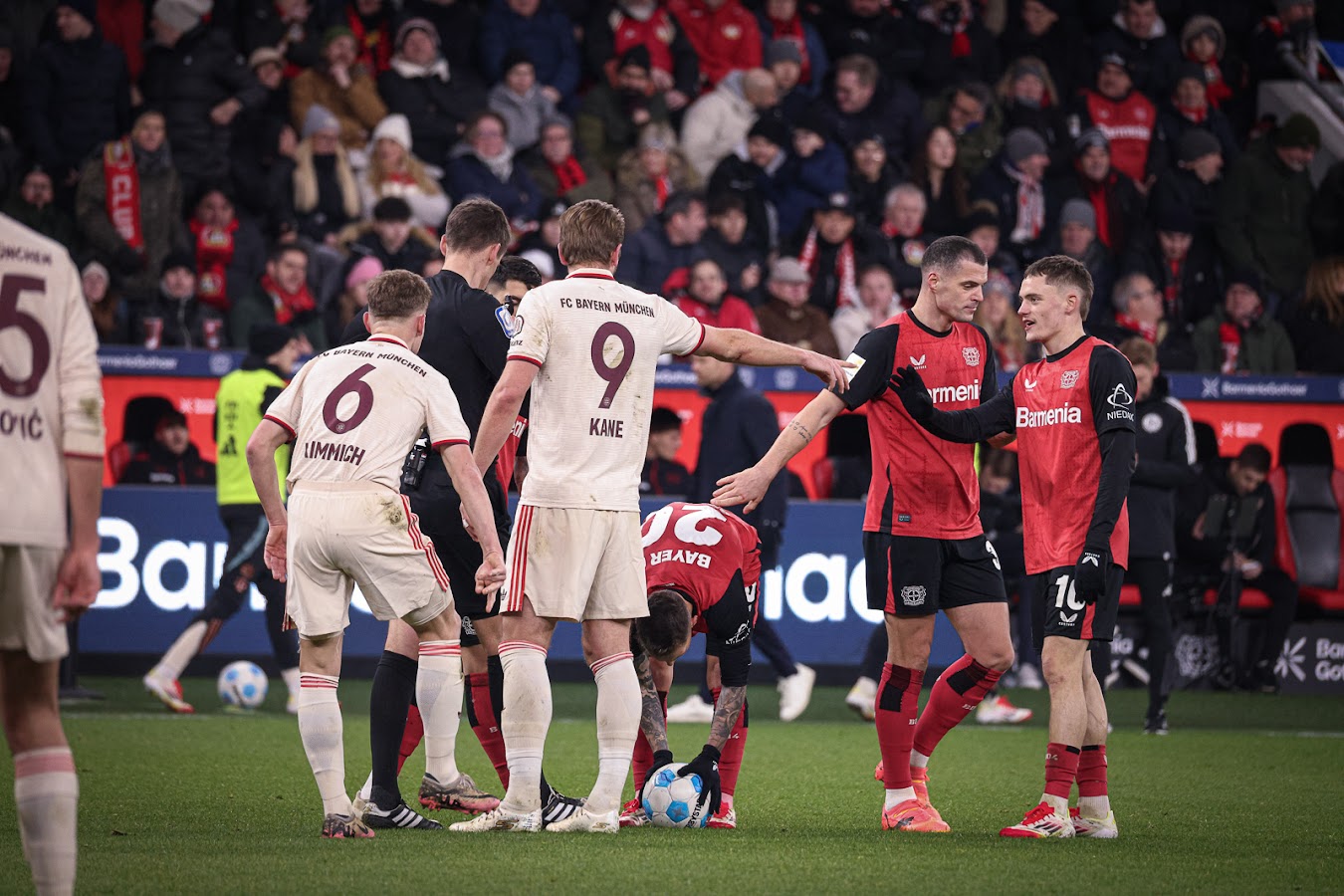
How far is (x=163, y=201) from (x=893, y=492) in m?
10.2

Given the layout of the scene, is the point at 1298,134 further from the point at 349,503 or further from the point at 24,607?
the point at 24,607

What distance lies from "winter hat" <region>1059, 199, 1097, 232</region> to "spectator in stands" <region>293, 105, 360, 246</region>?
7353mm

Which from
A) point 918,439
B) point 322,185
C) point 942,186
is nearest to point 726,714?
point 918,439

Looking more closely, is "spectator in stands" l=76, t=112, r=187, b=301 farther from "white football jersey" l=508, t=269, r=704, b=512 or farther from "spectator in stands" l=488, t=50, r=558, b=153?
"white football jersey" l=508, t=269, r=704, b=512

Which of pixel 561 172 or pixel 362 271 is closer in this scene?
pixel 362 271

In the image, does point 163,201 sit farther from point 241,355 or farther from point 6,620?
point 6,620

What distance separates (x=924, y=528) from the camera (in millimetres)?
7352

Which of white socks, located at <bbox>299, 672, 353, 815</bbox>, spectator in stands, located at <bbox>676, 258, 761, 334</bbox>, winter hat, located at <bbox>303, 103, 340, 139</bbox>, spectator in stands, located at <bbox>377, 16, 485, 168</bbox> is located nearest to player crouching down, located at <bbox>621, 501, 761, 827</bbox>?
white socks, located at <bbox>299, 672, 353, 815</bbox>

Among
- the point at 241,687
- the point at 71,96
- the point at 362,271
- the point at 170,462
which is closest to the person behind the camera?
the point at 241,687

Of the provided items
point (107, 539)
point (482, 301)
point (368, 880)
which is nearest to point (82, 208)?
point (107, 539)

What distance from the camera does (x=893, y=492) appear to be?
7.45 m

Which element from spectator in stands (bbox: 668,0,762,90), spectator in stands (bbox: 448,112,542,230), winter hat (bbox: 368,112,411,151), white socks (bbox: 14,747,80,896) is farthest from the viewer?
spectator in stands (bbox: 668,0,762,90)

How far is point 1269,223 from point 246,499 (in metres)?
12.2

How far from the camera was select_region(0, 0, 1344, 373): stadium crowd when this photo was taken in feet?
50.9
